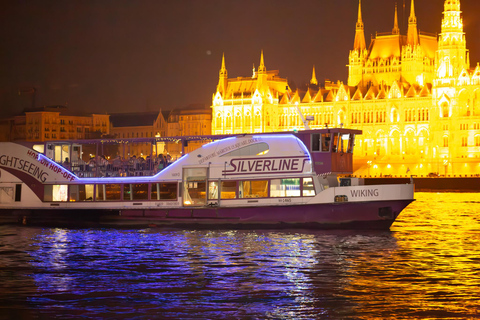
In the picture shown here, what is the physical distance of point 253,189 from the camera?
36.9 meters

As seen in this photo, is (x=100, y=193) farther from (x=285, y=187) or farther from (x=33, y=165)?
(x=285, y=187)

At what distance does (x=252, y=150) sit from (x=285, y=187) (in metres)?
2.27

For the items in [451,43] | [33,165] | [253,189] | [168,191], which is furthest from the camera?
[451,43]

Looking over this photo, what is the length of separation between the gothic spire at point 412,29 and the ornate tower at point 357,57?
9.74 m

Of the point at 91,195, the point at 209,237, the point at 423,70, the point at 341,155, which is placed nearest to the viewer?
the point at 209,237

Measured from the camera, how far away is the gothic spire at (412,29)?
155 metres

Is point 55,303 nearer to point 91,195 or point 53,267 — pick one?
point 53,267

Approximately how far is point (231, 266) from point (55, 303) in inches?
295

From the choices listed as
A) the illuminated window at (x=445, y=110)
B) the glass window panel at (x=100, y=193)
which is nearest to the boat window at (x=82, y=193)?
the glass window panel at (x=100, y=193)

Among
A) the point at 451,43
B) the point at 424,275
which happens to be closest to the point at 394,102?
the point at 451,43

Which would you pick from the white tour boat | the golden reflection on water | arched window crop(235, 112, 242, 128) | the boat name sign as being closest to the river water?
the golden reflection on water

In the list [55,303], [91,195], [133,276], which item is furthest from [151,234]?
[55,303]

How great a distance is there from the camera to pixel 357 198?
35.4 meters

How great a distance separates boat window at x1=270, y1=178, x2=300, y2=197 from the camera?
3619 centimetres
